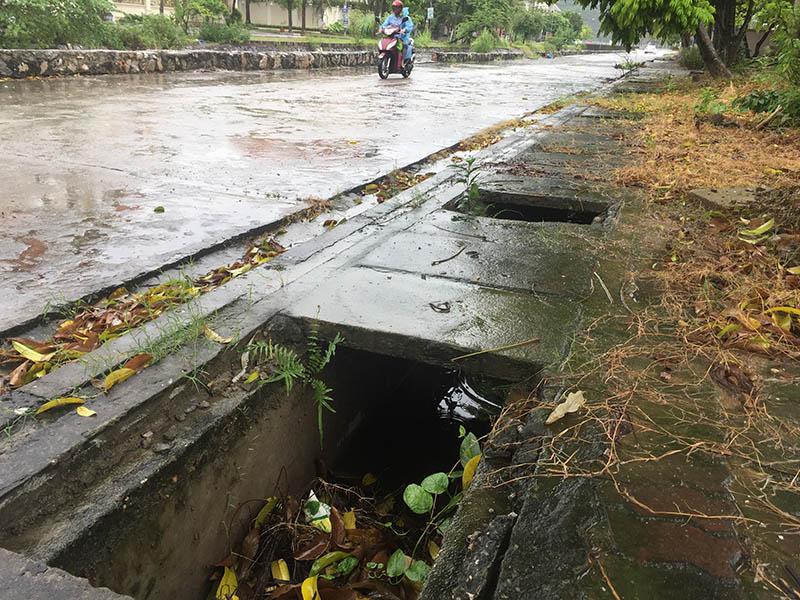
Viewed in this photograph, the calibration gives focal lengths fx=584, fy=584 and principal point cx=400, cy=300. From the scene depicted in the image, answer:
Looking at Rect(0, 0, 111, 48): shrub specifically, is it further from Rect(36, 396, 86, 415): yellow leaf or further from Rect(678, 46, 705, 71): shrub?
Rect(678, 46, 705, 71): shrub

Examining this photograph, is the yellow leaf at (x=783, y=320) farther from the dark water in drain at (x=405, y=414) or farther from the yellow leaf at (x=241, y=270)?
the yellow leaf at (x=241, y=270)

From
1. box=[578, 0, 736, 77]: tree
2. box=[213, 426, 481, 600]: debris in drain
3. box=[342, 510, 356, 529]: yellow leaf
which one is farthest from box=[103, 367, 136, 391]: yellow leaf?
box=[578, 0, 736, 77]: tree

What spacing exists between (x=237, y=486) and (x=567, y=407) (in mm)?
1113

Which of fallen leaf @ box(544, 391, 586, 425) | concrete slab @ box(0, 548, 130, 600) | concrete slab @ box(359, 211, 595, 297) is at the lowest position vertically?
concrete slab @ box(0, 548, 130, 600)

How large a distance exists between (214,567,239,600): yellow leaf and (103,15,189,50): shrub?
1444cm

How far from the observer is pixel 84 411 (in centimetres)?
171

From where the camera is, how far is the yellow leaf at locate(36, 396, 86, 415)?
1.72 metres

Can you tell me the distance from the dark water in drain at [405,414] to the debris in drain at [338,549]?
0.46 metres

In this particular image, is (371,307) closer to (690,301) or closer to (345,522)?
(345,522)

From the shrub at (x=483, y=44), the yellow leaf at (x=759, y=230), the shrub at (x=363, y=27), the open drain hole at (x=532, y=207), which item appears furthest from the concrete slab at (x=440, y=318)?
the shrub at (x=483, y=44)

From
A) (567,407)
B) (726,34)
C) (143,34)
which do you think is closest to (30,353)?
(567,407)

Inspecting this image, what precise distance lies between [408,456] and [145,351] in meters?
1.37

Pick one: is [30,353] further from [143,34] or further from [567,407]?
[143,34]

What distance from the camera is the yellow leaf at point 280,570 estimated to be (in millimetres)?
1932
